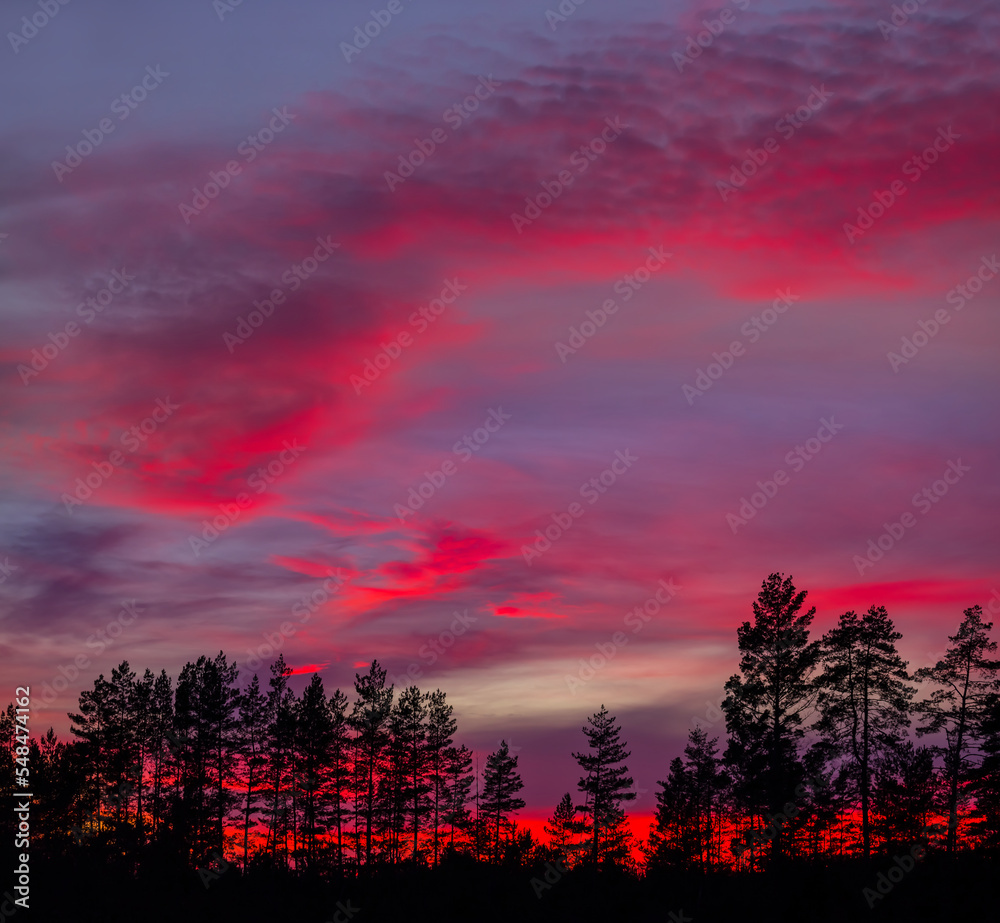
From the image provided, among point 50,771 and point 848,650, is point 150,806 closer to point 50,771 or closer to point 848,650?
point 50,771

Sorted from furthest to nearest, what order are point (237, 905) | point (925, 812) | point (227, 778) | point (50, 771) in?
1. point (50, 771)
2. point (227, 778)
3. point (925, 812)
4. point (237, 905)

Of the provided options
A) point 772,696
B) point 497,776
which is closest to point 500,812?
point 497,776

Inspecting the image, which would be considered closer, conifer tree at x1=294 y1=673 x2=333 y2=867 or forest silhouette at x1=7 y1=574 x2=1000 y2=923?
forest silhouette at x1=7 y1=574 x2=1000 y2=923

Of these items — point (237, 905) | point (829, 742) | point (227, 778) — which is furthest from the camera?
point (227, 778)

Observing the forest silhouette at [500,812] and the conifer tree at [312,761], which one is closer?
the forest silhouette at [500,812]

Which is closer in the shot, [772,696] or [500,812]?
[772,696]

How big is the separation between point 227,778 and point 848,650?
4423 cm

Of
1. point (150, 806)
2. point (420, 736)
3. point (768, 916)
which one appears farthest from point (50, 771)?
point (768, 916)

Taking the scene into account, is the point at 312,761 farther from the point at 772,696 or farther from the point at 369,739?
the point at 772,696

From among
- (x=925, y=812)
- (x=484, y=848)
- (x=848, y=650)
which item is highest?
(x=848, y=650)

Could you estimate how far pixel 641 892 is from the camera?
27094mm

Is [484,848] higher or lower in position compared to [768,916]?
lower

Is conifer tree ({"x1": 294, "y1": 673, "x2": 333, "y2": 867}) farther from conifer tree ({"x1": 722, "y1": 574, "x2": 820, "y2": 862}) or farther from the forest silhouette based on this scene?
conifer tree ({"x1": 722, "y1": 574, "x2": 820, "y2": 862})

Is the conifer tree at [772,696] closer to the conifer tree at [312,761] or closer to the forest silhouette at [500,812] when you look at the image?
the forest silhouette at [500,812]
